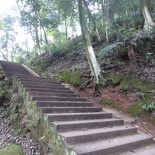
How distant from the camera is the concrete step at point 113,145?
3.16 meters

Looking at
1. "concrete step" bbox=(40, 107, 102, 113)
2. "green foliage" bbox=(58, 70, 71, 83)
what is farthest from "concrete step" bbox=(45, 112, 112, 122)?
"green foliage" bbox=(58, 70, 71, 83)

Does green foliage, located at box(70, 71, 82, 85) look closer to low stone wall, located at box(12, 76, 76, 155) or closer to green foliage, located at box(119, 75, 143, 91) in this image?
green foliage, located at box(119, 75, 143, 91)

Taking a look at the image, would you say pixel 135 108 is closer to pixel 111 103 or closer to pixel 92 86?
pixel 111 103

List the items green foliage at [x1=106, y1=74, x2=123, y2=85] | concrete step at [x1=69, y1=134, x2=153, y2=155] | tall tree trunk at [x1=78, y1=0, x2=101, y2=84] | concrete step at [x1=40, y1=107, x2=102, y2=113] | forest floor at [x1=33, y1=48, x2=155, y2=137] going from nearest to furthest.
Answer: concrete step at [x1=69, y1=134, x2=153, y2=155] < concrete step at [x1=40, y1=107, x2=102, y2=113] < forest floor at [x1=33, y1=48, x2=155, y2=137] < green foliage at [x1=106, y1=74, x2=123, y2=85] < tall tree trunk at [x1=78, y1=0, x2=101, y2=84]

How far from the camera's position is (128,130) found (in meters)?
4.45

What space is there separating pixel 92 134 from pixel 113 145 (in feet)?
1.52

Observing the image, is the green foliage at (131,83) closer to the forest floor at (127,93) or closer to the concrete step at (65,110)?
the forest floor at (127,93)

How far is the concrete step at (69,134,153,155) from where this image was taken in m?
3.16

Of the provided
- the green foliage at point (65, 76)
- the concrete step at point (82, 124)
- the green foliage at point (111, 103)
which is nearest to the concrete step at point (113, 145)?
the concrete step at point (82, 124)

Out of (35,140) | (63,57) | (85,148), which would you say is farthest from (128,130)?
(63,57)

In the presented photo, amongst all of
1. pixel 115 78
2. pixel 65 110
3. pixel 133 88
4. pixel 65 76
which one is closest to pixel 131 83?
pixel 133 88

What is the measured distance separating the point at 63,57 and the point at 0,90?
6634 millimetres

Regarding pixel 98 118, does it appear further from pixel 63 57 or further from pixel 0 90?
pixel 63 57

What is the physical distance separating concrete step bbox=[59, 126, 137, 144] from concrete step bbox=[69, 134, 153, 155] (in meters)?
0.10
